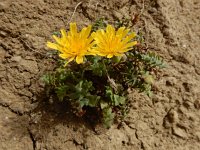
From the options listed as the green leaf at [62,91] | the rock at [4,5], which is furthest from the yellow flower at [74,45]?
the rock at [4,5]

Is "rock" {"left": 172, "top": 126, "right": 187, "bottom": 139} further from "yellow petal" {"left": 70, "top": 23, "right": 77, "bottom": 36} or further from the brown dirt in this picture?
"yellow petal" {"left": 70, "top": 23, "right": 77, "bottom": 36}

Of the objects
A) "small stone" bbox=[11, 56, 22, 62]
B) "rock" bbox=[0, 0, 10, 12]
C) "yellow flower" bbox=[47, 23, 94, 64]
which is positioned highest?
"rock" bbox=[0, 0, 10, 12]

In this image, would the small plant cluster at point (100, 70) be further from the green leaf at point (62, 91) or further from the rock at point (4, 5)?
the rock at point (4, 5)

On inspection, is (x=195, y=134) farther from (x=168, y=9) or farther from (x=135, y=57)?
(x=168, y=9)

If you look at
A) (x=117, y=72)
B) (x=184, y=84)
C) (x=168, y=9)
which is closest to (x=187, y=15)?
(x=168, y=9)

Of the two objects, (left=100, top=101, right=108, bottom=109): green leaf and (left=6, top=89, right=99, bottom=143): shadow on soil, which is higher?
(left=100, top=101, right=108, bottom=109): green leaf

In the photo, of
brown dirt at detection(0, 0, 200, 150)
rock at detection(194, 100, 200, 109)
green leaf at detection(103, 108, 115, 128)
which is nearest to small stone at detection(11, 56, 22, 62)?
brown dirt at detection(0, 0, 200, 150)

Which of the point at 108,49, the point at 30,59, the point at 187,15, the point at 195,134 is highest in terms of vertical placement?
the point at 187,15

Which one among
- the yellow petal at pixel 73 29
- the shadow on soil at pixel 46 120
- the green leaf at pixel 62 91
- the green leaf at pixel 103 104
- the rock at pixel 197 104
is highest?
the yellow petal at pixel 73 29
